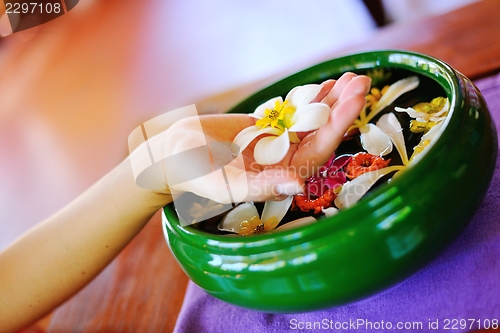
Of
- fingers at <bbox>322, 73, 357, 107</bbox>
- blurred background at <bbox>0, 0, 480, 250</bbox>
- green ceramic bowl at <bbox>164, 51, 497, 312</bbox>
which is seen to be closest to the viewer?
green ceramic bowl at <bbox>164, 51, 497, 312</bbox>

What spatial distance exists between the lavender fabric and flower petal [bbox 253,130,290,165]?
112 millimetres

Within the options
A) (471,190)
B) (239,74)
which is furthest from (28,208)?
(471,190)

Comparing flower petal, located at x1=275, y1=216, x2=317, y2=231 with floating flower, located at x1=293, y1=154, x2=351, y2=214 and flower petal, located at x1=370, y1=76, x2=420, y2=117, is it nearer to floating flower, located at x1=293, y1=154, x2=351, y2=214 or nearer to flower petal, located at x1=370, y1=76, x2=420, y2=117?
floating flower, located at x1=293, y1=154, x2=351, y2=214

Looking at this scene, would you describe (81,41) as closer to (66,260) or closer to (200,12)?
(200,12)

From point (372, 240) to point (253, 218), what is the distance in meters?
0.11

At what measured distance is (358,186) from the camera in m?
0.29

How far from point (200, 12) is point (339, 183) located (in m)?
2.26

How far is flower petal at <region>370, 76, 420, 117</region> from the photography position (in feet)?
1.16

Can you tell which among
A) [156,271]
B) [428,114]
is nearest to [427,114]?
[428,114]

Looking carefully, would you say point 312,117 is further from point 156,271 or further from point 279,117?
point 156,271

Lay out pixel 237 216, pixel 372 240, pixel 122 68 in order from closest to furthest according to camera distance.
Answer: pixel 372 240 → pixel 237 216 → pixel 122 68

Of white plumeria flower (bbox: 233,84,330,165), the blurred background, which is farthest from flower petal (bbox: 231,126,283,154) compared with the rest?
the blurred background

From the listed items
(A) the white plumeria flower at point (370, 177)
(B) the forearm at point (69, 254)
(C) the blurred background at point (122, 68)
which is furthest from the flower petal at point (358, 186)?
(C) the blurred background at point (122, 68)

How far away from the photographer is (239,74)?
1.63 m
